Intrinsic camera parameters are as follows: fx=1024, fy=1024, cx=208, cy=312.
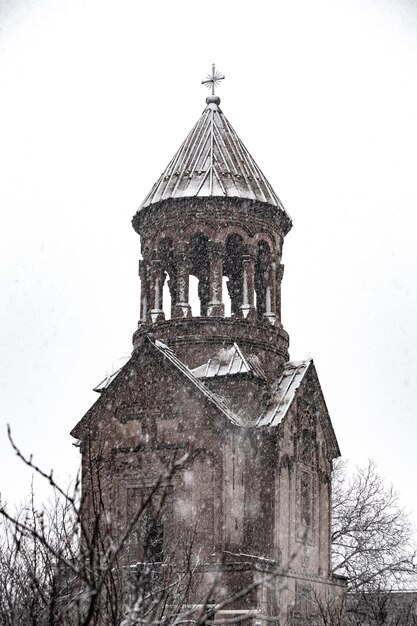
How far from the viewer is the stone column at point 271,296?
2142 centimetres

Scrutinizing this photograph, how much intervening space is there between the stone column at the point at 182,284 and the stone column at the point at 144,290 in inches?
30.8

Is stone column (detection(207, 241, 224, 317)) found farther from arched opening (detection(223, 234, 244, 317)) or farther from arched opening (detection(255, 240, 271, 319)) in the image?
arched opening (detection(255, 240, 271, 319))

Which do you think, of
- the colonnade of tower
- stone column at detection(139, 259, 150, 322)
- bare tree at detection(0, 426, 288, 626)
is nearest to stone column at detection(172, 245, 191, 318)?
the colonnade of tower

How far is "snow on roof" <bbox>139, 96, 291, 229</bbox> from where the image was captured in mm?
21375

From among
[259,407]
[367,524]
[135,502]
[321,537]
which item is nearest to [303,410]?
[259,407]

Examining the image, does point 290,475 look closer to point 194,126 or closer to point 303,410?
point 303,410

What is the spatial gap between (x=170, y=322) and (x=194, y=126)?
16.2 ft

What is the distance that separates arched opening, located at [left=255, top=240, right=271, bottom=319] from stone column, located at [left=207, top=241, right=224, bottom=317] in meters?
1.08

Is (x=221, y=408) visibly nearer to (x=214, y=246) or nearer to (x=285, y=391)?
(x=285, y=391)

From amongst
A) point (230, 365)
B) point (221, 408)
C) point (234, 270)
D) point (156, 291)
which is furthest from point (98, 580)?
point (234, 270)

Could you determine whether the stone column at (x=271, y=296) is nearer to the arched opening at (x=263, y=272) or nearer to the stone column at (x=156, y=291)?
the arched opening at (x=263, y=272)

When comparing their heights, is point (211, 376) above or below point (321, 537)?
above

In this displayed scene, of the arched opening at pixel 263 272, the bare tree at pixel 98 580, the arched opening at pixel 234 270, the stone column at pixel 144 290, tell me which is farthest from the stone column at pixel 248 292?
the bare tree at pixel 98 580

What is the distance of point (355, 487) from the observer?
32188 mm
